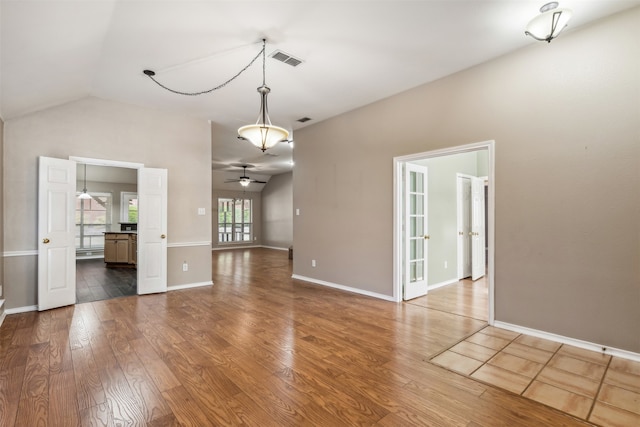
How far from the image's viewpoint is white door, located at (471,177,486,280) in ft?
19.7

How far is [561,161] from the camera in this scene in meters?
3.01

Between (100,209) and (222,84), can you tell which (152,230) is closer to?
(222,84)

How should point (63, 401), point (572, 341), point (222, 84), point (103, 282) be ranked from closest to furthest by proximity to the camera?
point (63, 401) → point (572, 341) → point (222, 84) → point (103, 282)

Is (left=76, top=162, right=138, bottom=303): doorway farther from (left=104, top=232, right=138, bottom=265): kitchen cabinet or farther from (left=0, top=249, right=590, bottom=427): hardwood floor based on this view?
(left=0, top=249, right=590, bottom=427): hardwood floor

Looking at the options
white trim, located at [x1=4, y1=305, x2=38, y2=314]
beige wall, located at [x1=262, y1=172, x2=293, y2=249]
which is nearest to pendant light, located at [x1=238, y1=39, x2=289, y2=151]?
white trim, located at [x1=4, y1=305, x2=38, y2=314]

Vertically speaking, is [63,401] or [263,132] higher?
[263,132]

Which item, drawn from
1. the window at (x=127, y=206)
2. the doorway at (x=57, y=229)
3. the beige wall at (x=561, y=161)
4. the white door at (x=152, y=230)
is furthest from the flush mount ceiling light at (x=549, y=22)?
the window at (x=127, y=206)

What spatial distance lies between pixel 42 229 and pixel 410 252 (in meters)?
5.11

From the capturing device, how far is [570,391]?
216 cm

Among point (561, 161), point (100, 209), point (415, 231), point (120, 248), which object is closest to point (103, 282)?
point (120, 248)

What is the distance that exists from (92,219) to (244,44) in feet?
31.3

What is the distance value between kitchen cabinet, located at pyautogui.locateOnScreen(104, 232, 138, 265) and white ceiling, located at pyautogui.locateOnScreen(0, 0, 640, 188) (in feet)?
13.5

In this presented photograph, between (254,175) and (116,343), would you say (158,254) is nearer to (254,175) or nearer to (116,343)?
(116,343)

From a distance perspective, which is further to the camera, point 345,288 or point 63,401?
point 345,288
